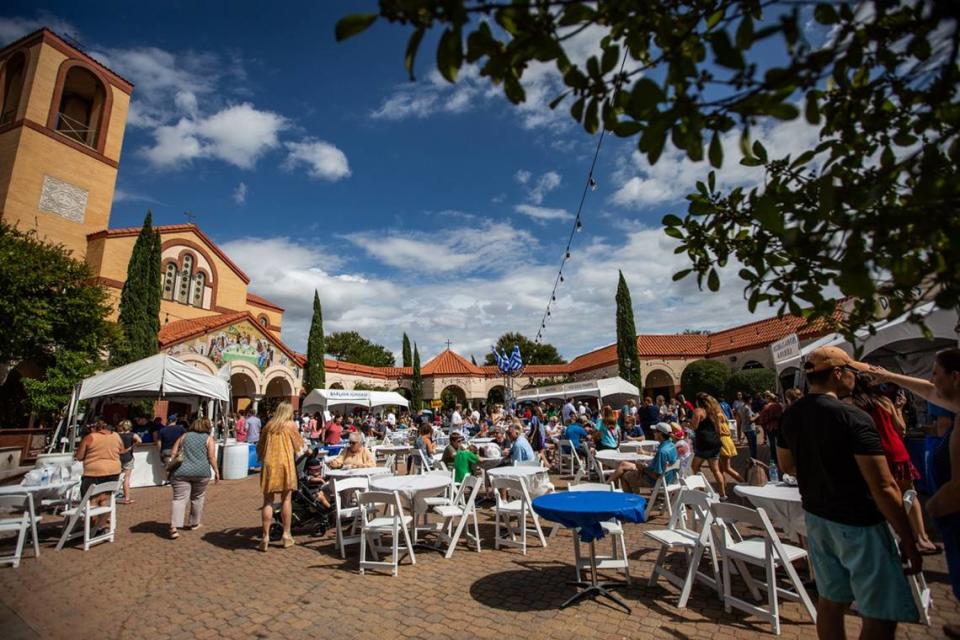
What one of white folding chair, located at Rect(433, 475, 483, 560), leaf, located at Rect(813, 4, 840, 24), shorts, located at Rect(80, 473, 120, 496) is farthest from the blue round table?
shorts, located at Rect(80, 473, 120, 496)

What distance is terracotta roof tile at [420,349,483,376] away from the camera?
3844cm

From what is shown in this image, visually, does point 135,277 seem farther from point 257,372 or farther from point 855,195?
point 855,195

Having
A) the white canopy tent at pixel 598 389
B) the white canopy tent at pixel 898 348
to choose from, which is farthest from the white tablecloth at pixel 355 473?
the white canopy tent at pixel 598 389

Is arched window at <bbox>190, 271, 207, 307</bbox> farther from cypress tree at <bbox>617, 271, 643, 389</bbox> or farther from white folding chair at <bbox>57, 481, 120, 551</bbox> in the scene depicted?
cypress tree at <bbox>617, 271, 643, 389</bbox>

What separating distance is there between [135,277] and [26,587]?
18.8 meters

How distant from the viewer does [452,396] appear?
38406 mm

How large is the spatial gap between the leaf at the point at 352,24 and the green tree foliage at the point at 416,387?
3650cm

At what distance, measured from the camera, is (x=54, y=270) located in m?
14.5

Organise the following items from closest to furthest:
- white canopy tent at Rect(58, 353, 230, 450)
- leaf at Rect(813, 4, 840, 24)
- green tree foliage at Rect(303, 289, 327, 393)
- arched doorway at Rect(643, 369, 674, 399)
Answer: leaf at Rect(813, 4, 840, 24) < white canopy tent at Rect(58, 353, 230, 450) < green tree foliage at Rect(303, 289, 327, 393) < arched doorway at Rect(643, 369, 674, 399)

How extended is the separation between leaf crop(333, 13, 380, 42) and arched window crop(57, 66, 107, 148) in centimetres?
2935

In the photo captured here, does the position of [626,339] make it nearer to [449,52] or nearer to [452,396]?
[452,396]

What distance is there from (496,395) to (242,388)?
22.4m

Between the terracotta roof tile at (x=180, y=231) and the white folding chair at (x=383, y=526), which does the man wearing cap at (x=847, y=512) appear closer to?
the white folding chair at (x=383, y=526)

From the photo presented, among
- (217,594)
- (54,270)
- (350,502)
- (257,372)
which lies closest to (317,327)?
(257,372)
